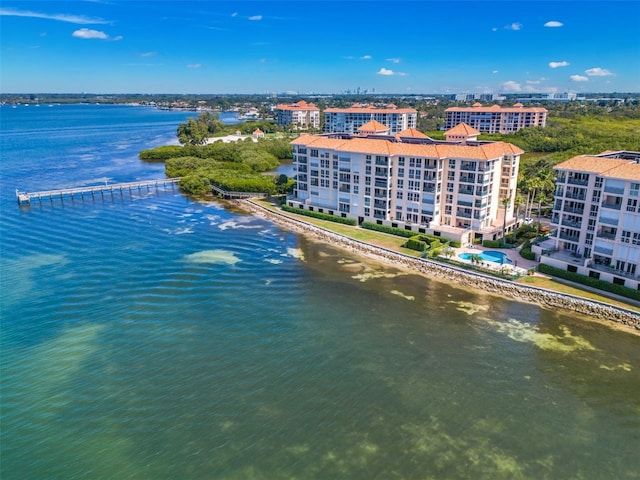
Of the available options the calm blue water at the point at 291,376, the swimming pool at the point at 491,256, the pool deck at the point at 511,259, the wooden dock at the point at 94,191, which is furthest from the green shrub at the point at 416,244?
the wooden dock at the point at 94,191

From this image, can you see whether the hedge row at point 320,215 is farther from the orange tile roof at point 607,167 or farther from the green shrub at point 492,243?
the orange tile roof at point 607,167

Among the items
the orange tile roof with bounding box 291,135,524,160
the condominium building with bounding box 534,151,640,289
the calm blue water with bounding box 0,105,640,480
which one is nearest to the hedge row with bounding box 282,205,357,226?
the orange tile roof with bounding box 291,135,524,160

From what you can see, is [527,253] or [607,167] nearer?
[607,167]

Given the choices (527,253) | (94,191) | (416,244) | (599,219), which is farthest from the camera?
(94,191)

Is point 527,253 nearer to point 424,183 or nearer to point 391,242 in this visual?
point 424,183

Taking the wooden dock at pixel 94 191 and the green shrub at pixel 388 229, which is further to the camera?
the wooden dock at pixel 94 191

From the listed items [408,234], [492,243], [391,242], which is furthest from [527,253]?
[391,242]
